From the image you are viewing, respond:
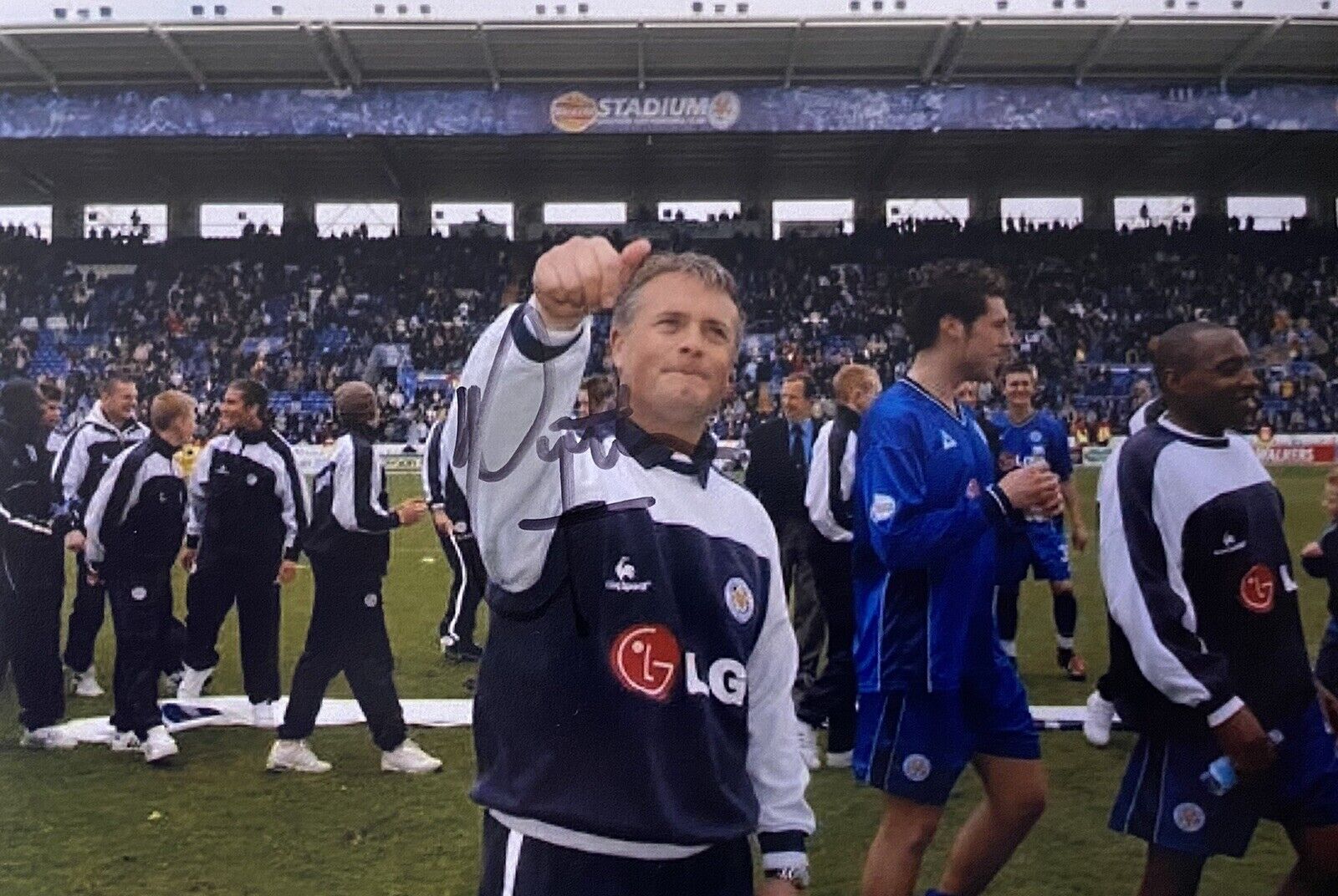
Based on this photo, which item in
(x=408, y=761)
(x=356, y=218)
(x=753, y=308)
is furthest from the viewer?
(x=356, y=218)

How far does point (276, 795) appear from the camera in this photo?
3855 mm

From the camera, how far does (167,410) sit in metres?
4.20

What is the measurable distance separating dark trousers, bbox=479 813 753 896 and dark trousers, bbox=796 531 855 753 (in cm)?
288

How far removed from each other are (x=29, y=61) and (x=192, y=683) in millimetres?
3074

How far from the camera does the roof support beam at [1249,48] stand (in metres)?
6.67

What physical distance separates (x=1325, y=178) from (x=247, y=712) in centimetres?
707

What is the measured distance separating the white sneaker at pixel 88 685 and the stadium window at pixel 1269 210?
21.8 feet

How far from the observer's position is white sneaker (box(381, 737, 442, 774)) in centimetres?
405

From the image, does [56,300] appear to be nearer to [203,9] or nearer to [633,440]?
[203,9]

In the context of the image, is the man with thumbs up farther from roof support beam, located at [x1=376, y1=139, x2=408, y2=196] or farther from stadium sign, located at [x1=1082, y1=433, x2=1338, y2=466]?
roof support beam, located at [x1=376, y1=139, x2=408, y2=196]

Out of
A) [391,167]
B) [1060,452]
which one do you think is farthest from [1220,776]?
[391,167]

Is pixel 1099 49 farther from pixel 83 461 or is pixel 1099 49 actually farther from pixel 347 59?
pixel 83 461

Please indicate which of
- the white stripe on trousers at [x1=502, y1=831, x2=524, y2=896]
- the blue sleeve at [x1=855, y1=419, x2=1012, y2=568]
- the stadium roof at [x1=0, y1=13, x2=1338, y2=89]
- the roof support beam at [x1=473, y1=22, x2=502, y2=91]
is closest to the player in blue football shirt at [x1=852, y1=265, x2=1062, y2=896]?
the blue sleeve at [x1=855, y1=419, x2=1012, y2=568]

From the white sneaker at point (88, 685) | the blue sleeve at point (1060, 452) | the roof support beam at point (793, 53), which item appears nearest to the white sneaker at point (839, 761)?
the blue sleeve at point (1060, 452)
